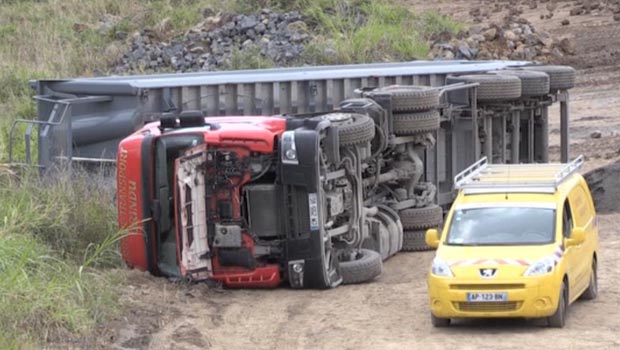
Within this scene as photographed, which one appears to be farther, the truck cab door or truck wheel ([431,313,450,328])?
the truck cab door

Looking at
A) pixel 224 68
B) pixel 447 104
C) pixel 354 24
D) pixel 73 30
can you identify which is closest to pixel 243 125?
pixel 447 104

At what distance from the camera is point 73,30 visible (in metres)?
42.2

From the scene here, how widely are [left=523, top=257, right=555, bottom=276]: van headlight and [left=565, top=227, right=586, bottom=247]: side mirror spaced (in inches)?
21.6

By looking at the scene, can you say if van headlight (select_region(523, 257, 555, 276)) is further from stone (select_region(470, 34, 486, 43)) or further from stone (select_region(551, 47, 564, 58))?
stone (select_region(551, 47, 564, 58))

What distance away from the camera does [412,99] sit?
2028 centimetres

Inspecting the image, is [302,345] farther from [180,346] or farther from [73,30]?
[73,30]

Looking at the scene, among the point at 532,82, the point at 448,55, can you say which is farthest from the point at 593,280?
the point at 448,55

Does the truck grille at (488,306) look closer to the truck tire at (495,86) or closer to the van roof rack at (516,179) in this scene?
the van roof rack at (516,179)

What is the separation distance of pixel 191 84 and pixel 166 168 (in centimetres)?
426

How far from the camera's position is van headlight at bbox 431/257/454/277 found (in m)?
14.4

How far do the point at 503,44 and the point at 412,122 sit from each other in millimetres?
21501

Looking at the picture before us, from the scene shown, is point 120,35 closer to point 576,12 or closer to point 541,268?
point 576,12

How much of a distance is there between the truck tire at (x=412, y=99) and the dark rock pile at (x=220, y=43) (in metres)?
15.9

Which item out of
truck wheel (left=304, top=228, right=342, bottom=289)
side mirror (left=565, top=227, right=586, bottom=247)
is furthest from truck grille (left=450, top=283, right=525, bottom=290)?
truck wheel (left=304, top=228, right=342, bottom=289)
